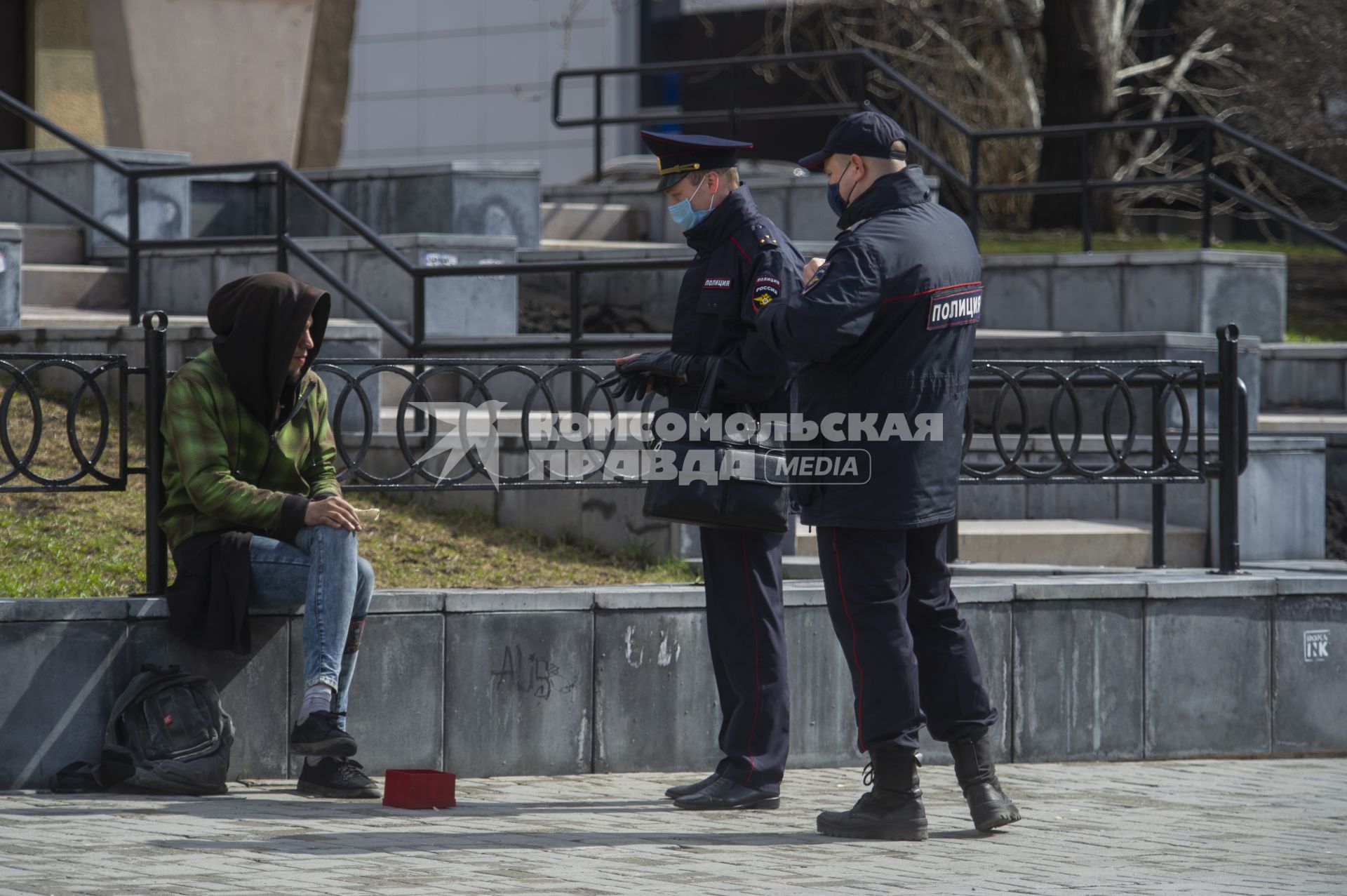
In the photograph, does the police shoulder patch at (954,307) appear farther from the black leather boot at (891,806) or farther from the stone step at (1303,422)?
the stone step at (1303,422)

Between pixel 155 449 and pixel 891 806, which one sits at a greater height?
pixel 155 449

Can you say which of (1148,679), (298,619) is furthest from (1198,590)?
(298,619)

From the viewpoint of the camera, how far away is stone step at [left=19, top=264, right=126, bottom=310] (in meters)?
11.3

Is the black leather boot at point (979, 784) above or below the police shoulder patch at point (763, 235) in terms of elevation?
below

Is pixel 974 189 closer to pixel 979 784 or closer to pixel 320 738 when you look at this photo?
pixel 979 784

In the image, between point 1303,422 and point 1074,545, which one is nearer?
point 1074,545

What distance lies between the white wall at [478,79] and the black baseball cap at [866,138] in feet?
81.9

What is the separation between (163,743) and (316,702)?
529 mm

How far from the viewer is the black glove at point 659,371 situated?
5820mm

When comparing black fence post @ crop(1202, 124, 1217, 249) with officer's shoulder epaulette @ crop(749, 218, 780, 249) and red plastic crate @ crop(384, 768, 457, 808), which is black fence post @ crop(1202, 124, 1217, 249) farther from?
red plastic crate @ crop(384, 768, 457, 808)

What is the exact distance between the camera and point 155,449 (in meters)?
6.34

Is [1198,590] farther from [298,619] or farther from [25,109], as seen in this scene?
[25,109]
